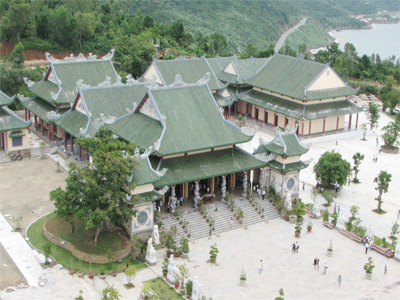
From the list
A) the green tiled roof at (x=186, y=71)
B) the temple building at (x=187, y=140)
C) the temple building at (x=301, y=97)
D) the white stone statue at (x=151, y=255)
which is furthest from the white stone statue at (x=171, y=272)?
the green tiled roof at (x=186, y=71)

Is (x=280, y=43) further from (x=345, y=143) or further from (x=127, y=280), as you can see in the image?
(x=127, y=280)

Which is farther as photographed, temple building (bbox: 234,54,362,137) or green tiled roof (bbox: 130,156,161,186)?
temple building (bbox: 234,54,362,137)

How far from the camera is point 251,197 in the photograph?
43500mm

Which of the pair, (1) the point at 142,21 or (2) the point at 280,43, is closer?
(1) the point at 142,21

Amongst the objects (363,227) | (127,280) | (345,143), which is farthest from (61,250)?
(345,143)

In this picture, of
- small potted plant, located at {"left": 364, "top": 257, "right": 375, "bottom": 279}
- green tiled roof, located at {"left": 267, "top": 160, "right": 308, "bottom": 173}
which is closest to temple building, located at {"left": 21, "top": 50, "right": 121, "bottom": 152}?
green tiled roof, located at {"left": 267, "top": 160, "right": 308, "bottom": 173}

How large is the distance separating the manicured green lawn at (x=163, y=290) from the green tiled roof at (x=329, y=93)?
35662mm

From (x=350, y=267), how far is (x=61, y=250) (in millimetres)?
18402

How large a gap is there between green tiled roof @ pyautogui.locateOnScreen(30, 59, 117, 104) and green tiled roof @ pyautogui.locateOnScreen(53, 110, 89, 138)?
336cm

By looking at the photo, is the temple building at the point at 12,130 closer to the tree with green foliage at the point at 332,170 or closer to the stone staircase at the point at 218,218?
the stone staircase at the point at 218,218

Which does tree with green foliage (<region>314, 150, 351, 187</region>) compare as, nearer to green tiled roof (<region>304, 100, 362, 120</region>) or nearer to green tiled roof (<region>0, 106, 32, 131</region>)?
green tiled roof (<region>304, 100, 362, 120</region>)

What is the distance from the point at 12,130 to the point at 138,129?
15.4m

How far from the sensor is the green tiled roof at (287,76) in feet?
215

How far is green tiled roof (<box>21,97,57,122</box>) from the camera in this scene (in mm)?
55859
